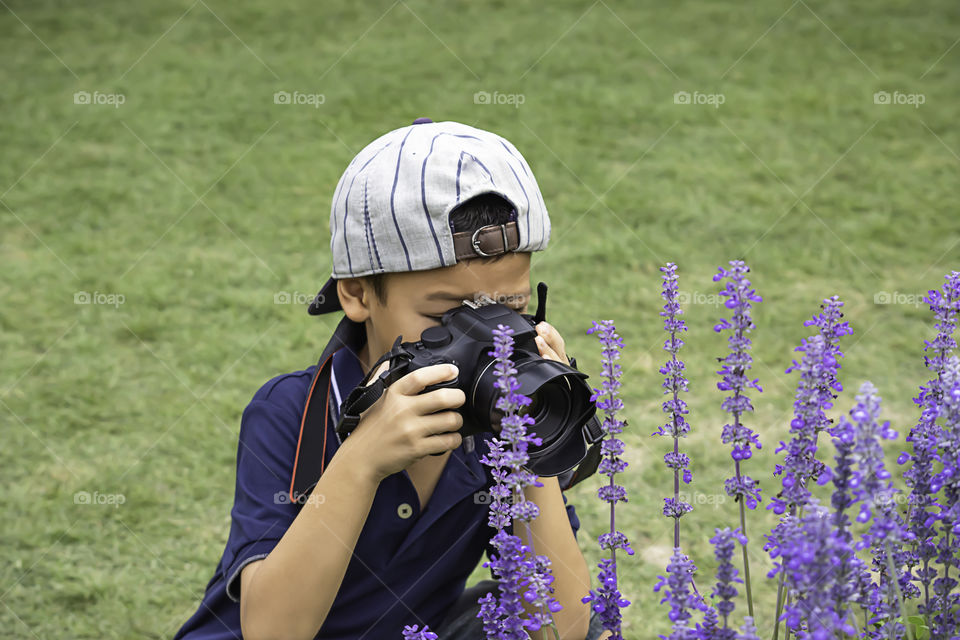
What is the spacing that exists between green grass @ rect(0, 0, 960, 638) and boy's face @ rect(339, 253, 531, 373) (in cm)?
133

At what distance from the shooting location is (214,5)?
706cm

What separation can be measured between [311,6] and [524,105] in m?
2.20

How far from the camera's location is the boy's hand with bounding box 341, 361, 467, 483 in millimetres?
1463

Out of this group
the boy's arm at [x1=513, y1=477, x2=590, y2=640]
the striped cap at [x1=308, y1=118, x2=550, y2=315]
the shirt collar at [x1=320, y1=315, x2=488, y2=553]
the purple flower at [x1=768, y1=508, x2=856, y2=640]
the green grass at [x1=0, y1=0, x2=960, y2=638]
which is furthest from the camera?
the green grass at [x1=0, y1=0, x2=960, y2=638]

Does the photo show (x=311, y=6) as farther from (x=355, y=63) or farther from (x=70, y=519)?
(x=70, y=519)

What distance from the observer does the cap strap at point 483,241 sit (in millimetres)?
1576

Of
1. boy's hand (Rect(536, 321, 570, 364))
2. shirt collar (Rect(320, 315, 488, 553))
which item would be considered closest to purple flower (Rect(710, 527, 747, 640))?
boy's hand (Rect(536, 321, 570, 364))

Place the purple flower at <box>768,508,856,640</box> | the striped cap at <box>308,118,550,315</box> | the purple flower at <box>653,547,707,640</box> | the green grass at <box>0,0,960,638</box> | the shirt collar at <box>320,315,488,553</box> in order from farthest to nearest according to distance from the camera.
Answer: the green grass at <box>0,0,960,638</box>
the shirt collar at <box>320,315,488,553</box>
the striped cap at <box>308,118,550,315</box>
the purple flower at <box>653,547,707,640</box>
the purple flower at <box>768,508,856,640</box>

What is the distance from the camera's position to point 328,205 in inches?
194

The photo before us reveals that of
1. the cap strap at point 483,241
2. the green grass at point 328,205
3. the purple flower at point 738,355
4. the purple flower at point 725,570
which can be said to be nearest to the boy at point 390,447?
the cap strap at point 483,241

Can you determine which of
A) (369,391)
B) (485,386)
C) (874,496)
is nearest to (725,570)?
(874,496)

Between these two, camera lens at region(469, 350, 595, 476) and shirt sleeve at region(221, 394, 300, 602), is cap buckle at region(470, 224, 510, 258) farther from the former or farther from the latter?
shirt sleeve at region(221, 394, 300, 602)

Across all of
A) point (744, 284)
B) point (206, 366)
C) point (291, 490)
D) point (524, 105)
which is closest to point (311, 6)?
point (524, 105)

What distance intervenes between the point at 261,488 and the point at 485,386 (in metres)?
0.49
